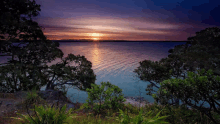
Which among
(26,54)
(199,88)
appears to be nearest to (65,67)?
(26,54)

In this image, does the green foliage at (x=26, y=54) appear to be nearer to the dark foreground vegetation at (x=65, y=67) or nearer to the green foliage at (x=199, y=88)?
the dark foreground vegetation at (x=65, y=67)

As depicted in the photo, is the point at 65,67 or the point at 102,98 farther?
the point at 65,67

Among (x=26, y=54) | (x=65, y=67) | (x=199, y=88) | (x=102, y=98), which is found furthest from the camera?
(x=65, y=67)

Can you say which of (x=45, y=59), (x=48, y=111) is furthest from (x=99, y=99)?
(x=45, y=59)

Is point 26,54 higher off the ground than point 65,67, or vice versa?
point 26,54

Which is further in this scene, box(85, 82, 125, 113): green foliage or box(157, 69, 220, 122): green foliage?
box(85, 82, 125, 113): green foliage

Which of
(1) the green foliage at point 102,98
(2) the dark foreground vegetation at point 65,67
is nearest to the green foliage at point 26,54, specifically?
(2) the dark foreground vegetation at point 65,67

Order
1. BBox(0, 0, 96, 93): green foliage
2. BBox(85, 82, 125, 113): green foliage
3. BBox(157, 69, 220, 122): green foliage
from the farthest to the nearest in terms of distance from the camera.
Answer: BBox(0, 0, 96, 93): green foliage
BBox(85, 82, 125, 113): green foliage
BBox(157, 69, 220, 122): green foliage

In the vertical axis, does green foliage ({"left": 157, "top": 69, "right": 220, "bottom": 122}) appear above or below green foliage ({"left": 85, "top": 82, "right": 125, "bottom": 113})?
above

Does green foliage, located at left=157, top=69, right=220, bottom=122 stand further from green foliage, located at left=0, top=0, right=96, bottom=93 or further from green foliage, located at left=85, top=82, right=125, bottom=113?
green foliage, located at left=0, top=0, right=96, bottom=93

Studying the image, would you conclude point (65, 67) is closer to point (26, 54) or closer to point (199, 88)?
point (26, 54)

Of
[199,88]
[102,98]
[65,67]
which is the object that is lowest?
[102,98]

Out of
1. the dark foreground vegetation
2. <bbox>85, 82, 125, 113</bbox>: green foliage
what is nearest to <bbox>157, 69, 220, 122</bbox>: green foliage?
the dark foreground vegetation

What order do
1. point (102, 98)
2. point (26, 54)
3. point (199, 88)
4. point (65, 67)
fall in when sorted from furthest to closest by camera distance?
point (65, 67)
point (26, 54)
point (102, 98)
point (199, 88)
